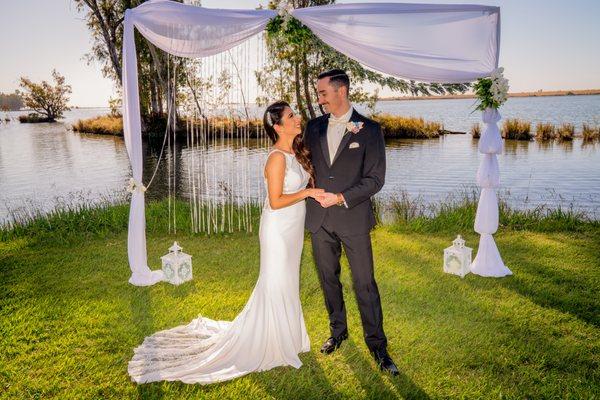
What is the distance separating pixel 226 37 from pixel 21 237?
5465 mm

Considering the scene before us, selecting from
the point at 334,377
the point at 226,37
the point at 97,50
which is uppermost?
the point at 97,50

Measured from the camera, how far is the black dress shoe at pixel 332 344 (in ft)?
12.5

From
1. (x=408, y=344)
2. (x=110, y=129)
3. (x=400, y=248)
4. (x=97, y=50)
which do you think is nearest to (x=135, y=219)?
(x=408, y=344)

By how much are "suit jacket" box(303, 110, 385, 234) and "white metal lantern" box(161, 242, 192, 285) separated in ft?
7.81

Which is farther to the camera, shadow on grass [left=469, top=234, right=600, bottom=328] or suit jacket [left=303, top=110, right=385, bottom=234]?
shadow on grass [left=469, top=234, right=600, bottom=328]

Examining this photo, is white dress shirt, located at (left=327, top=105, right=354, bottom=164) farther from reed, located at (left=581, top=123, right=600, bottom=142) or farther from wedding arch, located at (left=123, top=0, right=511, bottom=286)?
reed, located at (left=581, top=123, right=600, bottom=142)

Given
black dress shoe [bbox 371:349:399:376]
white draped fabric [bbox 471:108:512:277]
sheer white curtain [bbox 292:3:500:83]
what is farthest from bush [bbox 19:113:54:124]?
black dress shoe [bbox 371:349:399:376]

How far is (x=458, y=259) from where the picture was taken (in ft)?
18.3

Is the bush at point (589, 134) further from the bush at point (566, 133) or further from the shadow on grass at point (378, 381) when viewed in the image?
the shadow on grass at point (378, 381)

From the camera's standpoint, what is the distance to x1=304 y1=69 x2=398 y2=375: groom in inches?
131

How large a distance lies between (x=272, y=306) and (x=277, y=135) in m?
1.33

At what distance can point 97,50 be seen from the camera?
79.1ft

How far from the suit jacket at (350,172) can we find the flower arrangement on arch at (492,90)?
2.50 metres

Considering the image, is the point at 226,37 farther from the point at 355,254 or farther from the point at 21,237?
the point at 21,237
